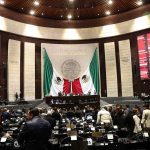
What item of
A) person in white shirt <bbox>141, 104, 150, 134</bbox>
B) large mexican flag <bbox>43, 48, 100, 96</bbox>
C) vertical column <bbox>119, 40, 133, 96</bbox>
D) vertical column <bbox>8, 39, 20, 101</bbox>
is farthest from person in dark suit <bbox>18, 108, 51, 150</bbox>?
large mexican flag <bbox>43, 48, 100, 96</bbox>

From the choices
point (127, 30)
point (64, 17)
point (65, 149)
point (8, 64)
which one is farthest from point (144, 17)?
point (65, 149)

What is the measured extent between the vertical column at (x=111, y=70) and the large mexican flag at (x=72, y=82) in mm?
918

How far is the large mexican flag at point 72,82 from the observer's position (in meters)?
22.3

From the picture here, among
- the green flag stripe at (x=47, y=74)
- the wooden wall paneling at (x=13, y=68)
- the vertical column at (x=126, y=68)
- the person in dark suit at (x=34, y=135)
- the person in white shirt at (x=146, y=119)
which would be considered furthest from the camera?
the green flag stripe at (x=47, y=74)

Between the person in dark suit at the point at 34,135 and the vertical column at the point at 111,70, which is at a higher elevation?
the vertical column at the point at 111,70

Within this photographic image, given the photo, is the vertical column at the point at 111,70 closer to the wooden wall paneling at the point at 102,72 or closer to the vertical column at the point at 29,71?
the wooden wall paneling at the point at 102,72

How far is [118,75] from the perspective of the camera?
22.3 meters

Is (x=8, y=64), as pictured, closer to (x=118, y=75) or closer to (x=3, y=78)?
(x=3, y=78)

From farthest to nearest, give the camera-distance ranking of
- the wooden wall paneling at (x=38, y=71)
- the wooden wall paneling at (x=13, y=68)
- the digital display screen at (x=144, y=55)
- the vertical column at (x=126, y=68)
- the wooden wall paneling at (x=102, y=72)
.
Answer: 1. the wooden wall paneling at (x=102, y=72)
2. the wooden wall paneling at (x=38, y=71)
3. the vertical column at (x=126, y=68)
4. the digital display screen at (x=144, y=55)
5. the wooden wall paneling at (x=13, y=68)

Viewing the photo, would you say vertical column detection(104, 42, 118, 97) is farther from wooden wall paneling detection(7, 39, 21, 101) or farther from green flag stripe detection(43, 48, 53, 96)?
wooden wall paneling detection(7, 39, 21, 101)

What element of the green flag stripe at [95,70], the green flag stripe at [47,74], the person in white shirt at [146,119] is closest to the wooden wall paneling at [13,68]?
the green flag stripe at [47,74]

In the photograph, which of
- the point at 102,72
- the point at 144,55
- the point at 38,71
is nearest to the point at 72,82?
the point at 102,72

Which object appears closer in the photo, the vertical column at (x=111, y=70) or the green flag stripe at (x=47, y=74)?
the green flag stripe at (x=47, y=74)

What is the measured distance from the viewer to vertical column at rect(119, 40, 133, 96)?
21459 millimetres
